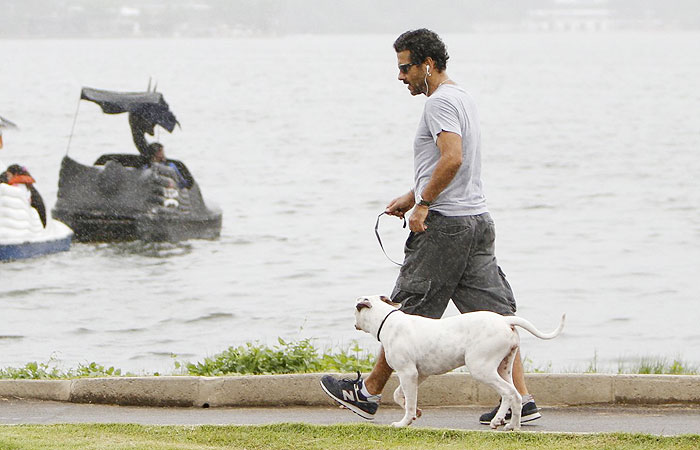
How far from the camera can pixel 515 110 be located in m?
78.3

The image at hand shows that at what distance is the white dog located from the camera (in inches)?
259

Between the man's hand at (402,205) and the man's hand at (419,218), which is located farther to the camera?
the man's hand at (402,205)

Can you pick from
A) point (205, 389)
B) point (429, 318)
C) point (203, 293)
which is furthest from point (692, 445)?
point (203, 293)

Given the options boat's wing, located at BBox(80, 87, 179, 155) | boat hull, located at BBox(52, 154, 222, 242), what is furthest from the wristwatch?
boat's wing, located at BBox(80, 87, 179, 155)

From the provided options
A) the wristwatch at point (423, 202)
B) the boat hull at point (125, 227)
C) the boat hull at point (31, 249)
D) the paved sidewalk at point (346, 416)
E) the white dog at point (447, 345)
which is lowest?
the boat hull at point (31, 249)

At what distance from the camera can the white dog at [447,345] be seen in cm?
658

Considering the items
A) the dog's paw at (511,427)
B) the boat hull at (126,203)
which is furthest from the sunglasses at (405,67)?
the boat hull at (126,203)

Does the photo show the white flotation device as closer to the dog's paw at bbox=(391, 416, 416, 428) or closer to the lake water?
the lake water

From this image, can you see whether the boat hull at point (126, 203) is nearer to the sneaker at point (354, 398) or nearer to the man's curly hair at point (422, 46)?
the sneaker at point (354, 398)

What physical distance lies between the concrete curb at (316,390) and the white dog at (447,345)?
104cm

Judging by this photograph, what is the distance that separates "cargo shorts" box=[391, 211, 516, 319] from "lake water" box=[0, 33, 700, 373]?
Result: 4.94 metres

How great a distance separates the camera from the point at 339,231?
31.5 meters

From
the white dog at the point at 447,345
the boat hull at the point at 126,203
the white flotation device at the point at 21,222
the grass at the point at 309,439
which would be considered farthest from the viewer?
the boat hull at the point at 126,203

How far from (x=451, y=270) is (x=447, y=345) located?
20.2 inches
